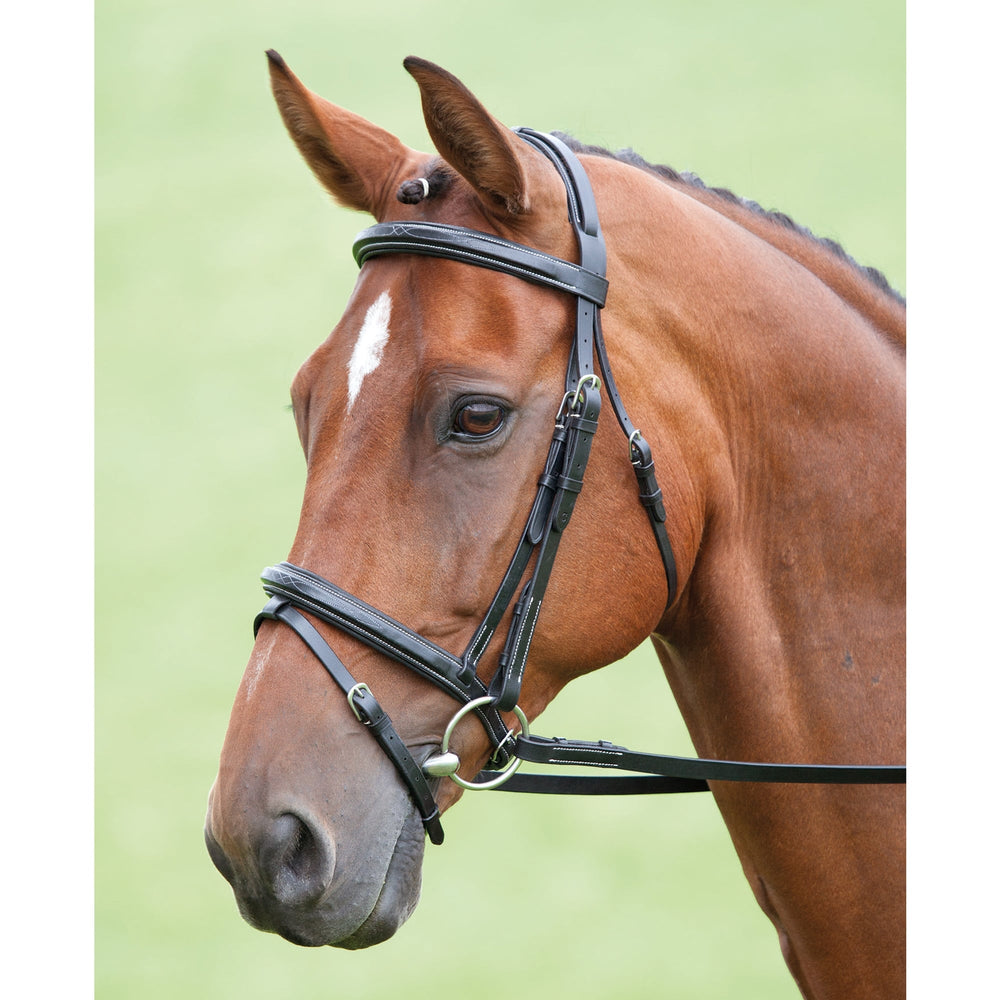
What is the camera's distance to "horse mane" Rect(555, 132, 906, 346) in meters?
2.47

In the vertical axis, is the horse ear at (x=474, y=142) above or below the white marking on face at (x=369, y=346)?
above

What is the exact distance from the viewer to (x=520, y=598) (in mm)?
1924

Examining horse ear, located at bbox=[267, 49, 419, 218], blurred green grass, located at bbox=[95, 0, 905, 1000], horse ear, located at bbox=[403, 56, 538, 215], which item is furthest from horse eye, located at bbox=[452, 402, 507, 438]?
blurred green grass, located at bbox=[95, 0, 905, 1000]

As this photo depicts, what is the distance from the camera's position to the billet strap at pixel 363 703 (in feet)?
5.95

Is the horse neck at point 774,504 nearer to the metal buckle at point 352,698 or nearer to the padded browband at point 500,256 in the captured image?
the padded browband at point 500,256

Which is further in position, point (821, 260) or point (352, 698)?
point (821, 260)

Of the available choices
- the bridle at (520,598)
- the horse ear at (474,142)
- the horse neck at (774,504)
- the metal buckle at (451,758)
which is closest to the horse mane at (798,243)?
the horse neck at (774,504)

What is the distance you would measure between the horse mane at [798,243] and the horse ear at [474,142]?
54cm

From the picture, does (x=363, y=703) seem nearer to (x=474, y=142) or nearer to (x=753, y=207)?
(x=474, y=142)

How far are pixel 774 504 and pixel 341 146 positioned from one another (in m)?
1.17

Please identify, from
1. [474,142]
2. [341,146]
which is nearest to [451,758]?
[474,142]

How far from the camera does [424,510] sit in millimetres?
1873

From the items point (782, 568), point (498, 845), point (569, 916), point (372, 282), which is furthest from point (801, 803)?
point (498, 845)

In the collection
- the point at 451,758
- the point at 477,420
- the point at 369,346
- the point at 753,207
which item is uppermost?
the point at 753,207
